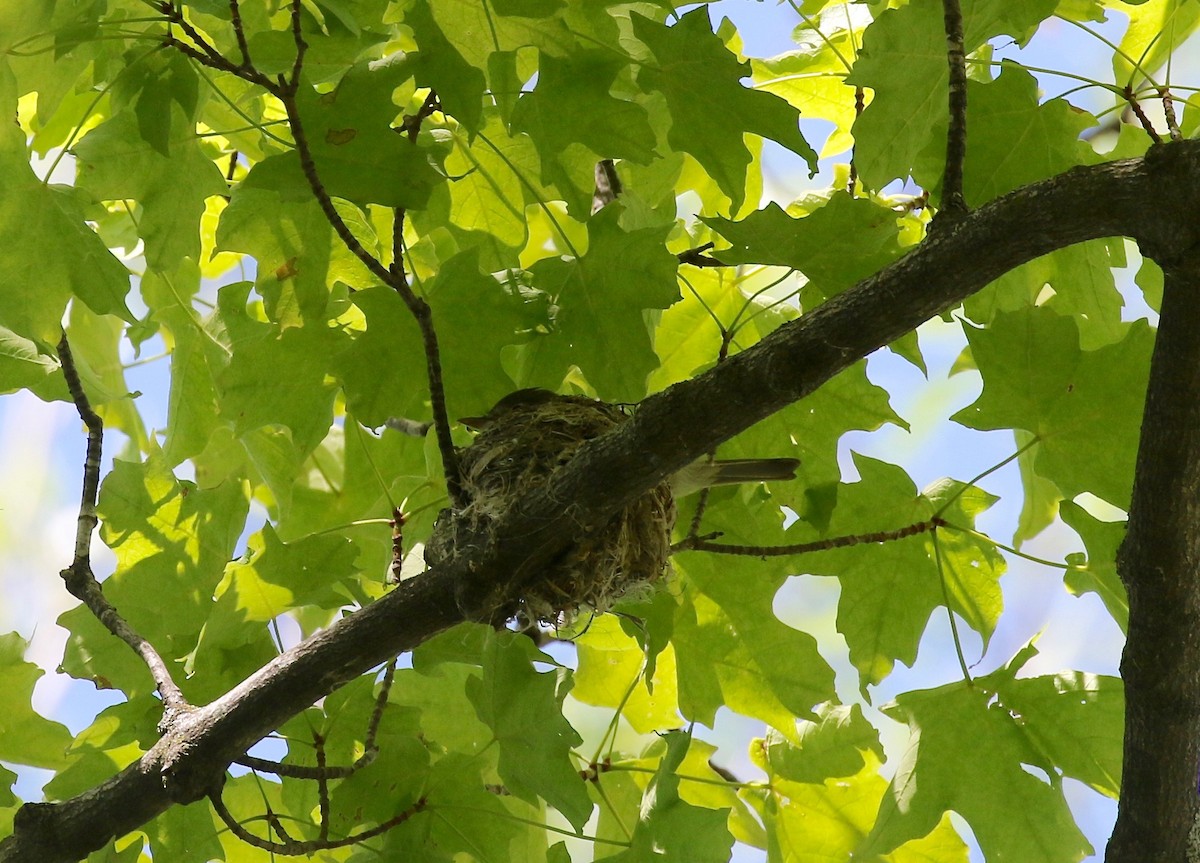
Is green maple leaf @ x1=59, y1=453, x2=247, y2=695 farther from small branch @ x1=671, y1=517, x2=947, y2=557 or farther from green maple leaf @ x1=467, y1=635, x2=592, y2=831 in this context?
small branch @ x1=671, y1=517, x2=947, y2=557

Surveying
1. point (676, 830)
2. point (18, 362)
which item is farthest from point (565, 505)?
point (18, 362)

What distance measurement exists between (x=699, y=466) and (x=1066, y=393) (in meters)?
0.55

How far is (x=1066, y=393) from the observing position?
1.64m

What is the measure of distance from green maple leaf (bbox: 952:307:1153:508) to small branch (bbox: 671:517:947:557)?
184 millimetres

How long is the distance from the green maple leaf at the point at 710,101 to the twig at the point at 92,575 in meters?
1.08

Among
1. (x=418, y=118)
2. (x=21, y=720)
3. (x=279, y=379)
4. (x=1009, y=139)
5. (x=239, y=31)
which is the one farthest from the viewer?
(x=21, y=720)

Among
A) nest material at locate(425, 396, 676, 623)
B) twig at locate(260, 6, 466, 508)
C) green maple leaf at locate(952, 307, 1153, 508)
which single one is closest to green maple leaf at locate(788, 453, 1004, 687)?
green maple leaf at locate(952, 307, 1153, 508)

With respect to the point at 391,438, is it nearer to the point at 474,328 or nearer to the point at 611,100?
the point at 474,328

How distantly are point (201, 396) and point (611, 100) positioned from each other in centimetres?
108

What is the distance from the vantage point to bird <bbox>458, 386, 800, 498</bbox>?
68.0 inches

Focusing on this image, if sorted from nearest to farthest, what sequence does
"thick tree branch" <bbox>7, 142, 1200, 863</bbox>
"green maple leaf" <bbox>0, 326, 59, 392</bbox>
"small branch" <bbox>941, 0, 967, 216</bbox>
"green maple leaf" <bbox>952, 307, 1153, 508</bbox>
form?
"thick tree branch" <bbox>7, 142, 1200, 863</bbox> → "small branch" <bbox>941, 0, 967, 216</bbox> → "green maple leaf" <bbox>952, 307, 1153, 508</bbox> → "green maple leaf" <bbox>0, 326, 59, 392</bbox>

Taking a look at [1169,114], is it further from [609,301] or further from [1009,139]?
[609,301]

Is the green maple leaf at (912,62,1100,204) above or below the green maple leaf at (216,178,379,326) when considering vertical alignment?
below

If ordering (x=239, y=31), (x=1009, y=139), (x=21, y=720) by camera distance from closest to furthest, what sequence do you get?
(x=239, y=31) → (x=1009, y=139) → (x=21, y=720)
